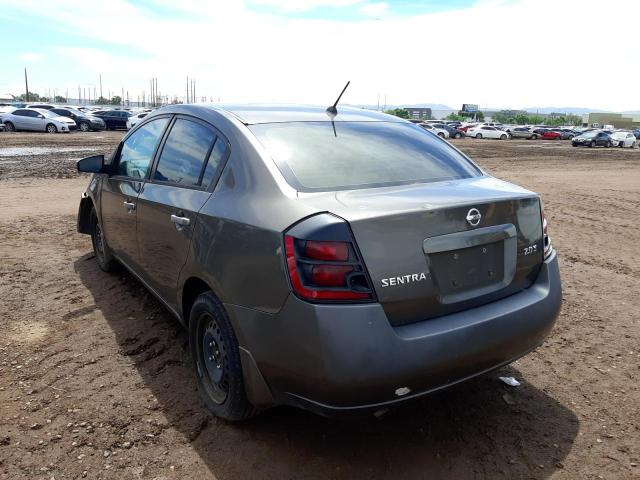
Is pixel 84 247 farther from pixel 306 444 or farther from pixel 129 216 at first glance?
pixel 306 444

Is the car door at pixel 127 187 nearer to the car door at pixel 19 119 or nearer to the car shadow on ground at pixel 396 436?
the car shadow on ground at pixel 396 436

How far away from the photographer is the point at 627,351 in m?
3.84

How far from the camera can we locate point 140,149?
167 inches

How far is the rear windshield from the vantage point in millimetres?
2777

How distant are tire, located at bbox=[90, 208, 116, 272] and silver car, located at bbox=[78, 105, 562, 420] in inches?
69.2

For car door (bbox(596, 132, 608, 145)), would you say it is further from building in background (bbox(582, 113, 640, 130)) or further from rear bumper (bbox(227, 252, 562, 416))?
building in background (bbox(582, 113, 640, 130))

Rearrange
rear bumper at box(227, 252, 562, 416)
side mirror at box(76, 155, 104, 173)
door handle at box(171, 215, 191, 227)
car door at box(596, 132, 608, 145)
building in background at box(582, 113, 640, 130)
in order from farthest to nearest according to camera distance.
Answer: building in background at box(582, 113, 640, 130), car door at box(596, 132, 608, 145), side mirror at box(76, 155, 104, 173), door handle at box(171, 215, 191, 227), rear bumper at box(227, 252, 562, 416)

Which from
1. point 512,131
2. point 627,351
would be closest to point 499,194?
point 627,351

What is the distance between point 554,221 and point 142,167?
6.95 metres

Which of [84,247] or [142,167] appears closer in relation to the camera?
[142,167]

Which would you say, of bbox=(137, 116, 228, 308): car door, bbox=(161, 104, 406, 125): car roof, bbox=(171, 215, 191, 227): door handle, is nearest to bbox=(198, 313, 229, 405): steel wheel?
bbox=(137, 116, 228, 308): car door

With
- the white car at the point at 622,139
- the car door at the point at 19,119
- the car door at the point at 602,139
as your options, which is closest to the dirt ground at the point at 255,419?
the car door at the point at 19,119

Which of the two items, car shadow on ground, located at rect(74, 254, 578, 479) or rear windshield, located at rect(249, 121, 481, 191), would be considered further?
rear windshield, located at rect(249, 121, 481, 191)

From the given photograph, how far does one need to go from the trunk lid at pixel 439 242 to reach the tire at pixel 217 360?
85cm
